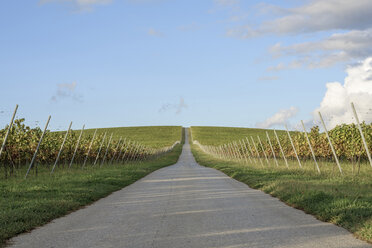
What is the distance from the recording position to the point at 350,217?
7.81 meters

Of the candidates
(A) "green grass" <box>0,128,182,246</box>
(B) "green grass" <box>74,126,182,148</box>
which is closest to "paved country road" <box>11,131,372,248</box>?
(A) "green grass" <box>0,128,182,246</box>

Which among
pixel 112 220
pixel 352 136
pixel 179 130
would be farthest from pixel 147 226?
pixel 179 130

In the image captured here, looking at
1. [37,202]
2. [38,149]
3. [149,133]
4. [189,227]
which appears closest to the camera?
[189,227]

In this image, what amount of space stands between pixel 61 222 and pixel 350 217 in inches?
225

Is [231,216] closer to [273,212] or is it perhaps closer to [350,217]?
[273,212]

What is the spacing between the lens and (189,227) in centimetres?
725

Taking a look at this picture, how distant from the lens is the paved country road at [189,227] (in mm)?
6090

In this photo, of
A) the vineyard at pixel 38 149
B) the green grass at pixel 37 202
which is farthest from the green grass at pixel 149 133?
the green grass at pixel 37 202

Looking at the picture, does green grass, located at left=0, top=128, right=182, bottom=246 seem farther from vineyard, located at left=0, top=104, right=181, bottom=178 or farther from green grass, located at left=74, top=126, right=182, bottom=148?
green grass, located at left=74, top=126, right=182, bottom=148

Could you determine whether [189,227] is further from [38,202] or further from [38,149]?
[38,149]

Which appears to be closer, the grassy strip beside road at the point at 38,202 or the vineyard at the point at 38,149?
the grassy strip beside road at the point at 38,202

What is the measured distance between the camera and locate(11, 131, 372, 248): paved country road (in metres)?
6.09

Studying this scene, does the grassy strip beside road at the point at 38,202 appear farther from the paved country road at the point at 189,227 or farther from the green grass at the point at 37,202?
the paved country road at the point at 189,227

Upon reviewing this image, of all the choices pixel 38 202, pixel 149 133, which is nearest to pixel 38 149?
pixel 38 202
